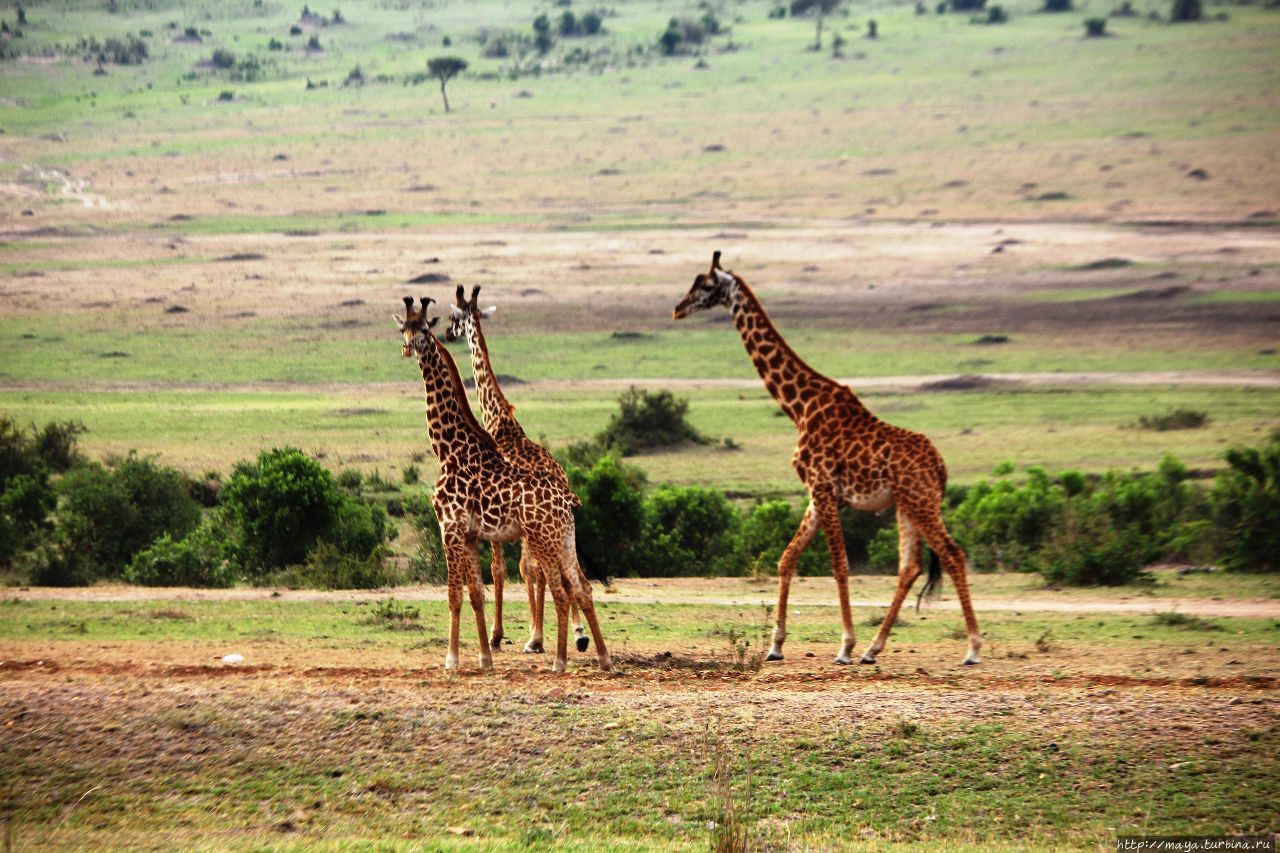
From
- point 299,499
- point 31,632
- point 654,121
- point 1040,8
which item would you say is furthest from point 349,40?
point 31,632

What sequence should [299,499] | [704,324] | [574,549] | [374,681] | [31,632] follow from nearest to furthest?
[374,681] → [574,549] → [31,632] → [299,499] → [704,324]

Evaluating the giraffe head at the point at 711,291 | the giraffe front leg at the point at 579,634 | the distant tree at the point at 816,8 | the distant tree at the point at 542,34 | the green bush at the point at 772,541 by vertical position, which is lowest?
the green bush at the point at 772,541

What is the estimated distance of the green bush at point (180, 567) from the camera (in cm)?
1939

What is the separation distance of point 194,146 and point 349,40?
17.3 metres

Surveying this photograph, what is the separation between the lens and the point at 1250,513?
1850cm

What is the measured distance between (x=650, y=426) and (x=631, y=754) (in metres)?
20.1

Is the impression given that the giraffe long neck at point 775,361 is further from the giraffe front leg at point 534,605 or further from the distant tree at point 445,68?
the distant tree at point 445,68

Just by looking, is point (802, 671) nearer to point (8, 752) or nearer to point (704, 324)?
point (8, 752)

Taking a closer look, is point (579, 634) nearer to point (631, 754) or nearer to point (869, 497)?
point (869, 497)

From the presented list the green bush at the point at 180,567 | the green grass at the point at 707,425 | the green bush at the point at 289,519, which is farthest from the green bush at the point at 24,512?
the green grass at the point at 707,425

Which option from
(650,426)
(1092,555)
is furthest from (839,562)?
(650,426)

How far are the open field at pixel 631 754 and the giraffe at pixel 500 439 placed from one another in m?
1.01

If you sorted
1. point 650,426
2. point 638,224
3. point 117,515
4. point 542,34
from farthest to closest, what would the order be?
point 542,34, point 638,224, point 650,426, point 117,515

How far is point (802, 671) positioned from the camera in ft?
42.0
